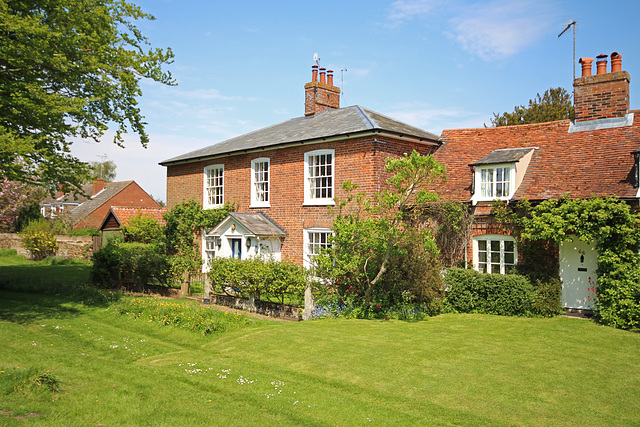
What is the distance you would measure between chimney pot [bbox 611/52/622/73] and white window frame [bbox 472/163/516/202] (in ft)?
17.3

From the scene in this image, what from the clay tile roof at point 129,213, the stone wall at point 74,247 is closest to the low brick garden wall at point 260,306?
the clay tile roof at point 129,213

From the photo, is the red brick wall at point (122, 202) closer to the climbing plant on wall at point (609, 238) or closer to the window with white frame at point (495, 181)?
the window with white frame at point (495, 181)

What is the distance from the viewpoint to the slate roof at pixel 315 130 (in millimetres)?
18250

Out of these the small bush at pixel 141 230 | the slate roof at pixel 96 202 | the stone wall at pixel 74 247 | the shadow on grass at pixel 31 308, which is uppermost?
the slate roof at pixel 96 202

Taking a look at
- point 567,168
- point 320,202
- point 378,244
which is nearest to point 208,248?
point 320,202

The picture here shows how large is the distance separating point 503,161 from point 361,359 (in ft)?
31.1

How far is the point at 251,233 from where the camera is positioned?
62.3 ft

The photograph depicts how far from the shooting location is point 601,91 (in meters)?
17.2

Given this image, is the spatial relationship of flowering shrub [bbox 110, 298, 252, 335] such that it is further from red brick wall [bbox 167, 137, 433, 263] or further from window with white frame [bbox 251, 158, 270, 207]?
window with white frame [bbox 251, 158, 270, 207]

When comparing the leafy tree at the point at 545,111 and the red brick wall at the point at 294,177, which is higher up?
the leafy tree at the point at 545,111

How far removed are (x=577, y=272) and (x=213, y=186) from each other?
646 inches

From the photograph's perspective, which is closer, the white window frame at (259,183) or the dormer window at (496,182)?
the dormer window at (496,182)

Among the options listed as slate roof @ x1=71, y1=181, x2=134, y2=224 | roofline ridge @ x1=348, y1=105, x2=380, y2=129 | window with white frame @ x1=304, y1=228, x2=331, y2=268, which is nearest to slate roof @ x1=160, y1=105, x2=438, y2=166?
roofline ridge @ x1=348, y1=105, x2=380, y2=129

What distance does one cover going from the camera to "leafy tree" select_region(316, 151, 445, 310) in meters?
14.0
